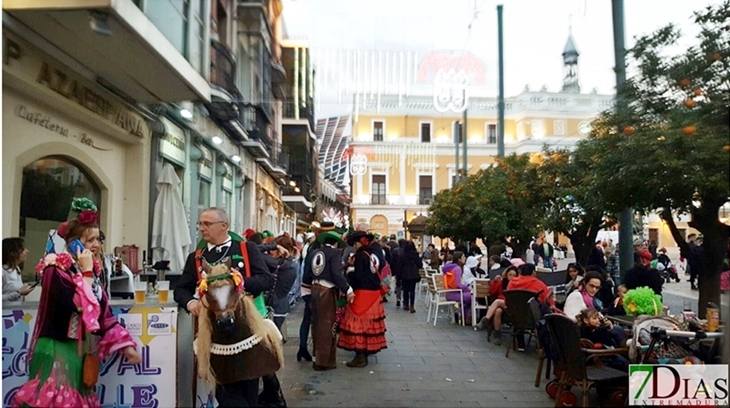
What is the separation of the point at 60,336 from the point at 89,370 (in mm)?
303

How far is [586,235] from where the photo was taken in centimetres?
1214

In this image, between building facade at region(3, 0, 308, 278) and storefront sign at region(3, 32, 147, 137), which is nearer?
storefront sign at region(3, 32, 147, 137)

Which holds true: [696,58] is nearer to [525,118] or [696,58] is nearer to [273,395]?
[273,395]

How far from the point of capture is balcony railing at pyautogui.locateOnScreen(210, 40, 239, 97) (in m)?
13.0

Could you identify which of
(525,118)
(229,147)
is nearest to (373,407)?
(229,147)

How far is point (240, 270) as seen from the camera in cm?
433

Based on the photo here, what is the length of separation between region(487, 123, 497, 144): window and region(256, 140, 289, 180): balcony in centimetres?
2611

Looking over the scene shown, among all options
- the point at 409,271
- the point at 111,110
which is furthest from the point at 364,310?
the point at 409,271

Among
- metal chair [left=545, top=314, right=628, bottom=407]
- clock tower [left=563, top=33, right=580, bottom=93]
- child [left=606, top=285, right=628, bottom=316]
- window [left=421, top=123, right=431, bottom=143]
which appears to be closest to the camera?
metal chair [left=545, top=314, right=628, bottom=407]

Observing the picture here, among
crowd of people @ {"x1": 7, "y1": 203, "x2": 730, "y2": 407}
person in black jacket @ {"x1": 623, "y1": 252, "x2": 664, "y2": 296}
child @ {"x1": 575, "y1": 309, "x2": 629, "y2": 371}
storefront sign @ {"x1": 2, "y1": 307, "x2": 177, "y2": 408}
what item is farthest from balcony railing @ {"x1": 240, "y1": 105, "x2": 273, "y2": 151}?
storefront sign @ {"x1": 2, "y1": 307, "x2": 177, "y2": 408}

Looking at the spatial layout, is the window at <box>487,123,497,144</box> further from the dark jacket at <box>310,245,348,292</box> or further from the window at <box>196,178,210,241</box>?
the dark jacket at <box>310,245,348,292</box>

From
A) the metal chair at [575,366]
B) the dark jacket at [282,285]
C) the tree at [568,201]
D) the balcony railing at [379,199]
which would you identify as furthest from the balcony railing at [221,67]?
the balcony railing at [379,199]

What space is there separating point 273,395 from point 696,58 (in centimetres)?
503

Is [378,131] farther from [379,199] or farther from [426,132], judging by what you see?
[379,199]
